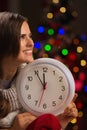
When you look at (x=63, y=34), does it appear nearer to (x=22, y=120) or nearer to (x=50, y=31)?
(x=50, y=31)

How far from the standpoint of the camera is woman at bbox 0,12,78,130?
2.52ft

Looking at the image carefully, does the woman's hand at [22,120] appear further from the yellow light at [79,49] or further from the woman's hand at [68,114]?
the yellow light at [79,49]

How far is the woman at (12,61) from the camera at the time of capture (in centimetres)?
77

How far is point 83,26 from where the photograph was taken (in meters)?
1.38

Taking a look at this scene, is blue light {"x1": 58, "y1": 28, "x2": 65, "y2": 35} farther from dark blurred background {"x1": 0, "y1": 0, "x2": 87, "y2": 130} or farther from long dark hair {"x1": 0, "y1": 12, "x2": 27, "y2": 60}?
long dark hair {"x1": 0, "y1": 12, "x2": 27, "y2": 60}

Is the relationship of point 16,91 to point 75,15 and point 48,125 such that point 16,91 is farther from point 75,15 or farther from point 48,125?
point 75,15

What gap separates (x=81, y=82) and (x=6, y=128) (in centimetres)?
63

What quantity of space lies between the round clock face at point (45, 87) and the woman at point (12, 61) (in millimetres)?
31

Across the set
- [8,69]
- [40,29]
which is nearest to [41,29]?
[40,29]

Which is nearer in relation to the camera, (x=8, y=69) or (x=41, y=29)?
(x=8, y=69)

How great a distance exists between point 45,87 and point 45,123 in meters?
0.08

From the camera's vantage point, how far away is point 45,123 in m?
0.71

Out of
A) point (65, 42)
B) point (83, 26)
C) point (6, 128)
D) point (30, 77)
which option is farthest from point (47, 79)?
point (83, 26)

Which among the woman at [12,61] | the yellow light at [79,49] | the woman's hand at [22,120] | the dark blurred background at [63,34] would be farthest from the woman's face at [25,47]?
the yellow light at [79,49]
